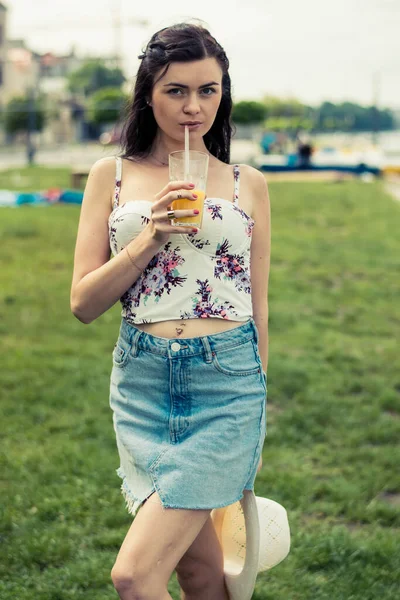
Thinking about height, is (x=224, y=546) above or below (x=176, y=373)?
below

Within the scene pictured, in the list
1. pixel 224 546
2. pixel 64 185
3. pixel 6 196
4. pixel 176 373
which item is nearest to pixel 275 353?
pixel 224 546

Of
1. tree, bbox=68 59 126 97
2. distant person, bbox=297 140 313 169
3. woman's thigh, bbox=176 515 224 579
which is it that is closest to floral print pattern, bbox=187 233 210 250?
woman's thigh, bbox=176 515 224 579

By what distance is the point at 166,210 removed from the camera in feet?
7.36

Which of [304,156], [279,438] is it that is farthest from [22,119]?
[279,438]

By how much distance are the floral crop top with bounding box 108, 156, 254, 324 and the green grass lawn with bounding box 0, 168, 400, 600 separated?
1514 mm

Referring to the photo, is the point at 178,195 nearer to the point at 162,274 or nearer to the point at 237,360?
the point at 162,274

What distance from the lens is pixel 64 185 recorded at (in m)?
21.5

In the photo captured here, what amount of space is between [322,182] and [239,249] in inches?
842

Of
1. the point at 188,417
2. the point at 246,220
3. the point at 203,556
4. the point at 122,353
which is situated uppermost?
the point at 246,220

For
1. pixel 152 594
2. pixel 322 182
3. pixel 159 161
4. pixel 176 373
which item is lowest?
pixel 322 182

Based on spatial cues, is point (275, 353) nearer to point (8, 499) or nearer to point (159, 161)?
point (8, 499)

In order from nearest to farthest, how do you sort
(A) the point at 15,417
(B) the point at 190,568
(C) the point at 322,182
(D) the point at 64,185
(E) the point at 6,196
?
(B) the point at 190,568 → (A) the point at 15,417 → (E) the point at 6,196 → (D) the point at 64,185 → (C) the point at 322,182

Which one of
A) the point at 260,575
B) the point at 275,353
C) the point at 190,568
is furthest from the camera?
the point at 275,353

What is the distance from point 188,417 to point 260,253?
615 mm
